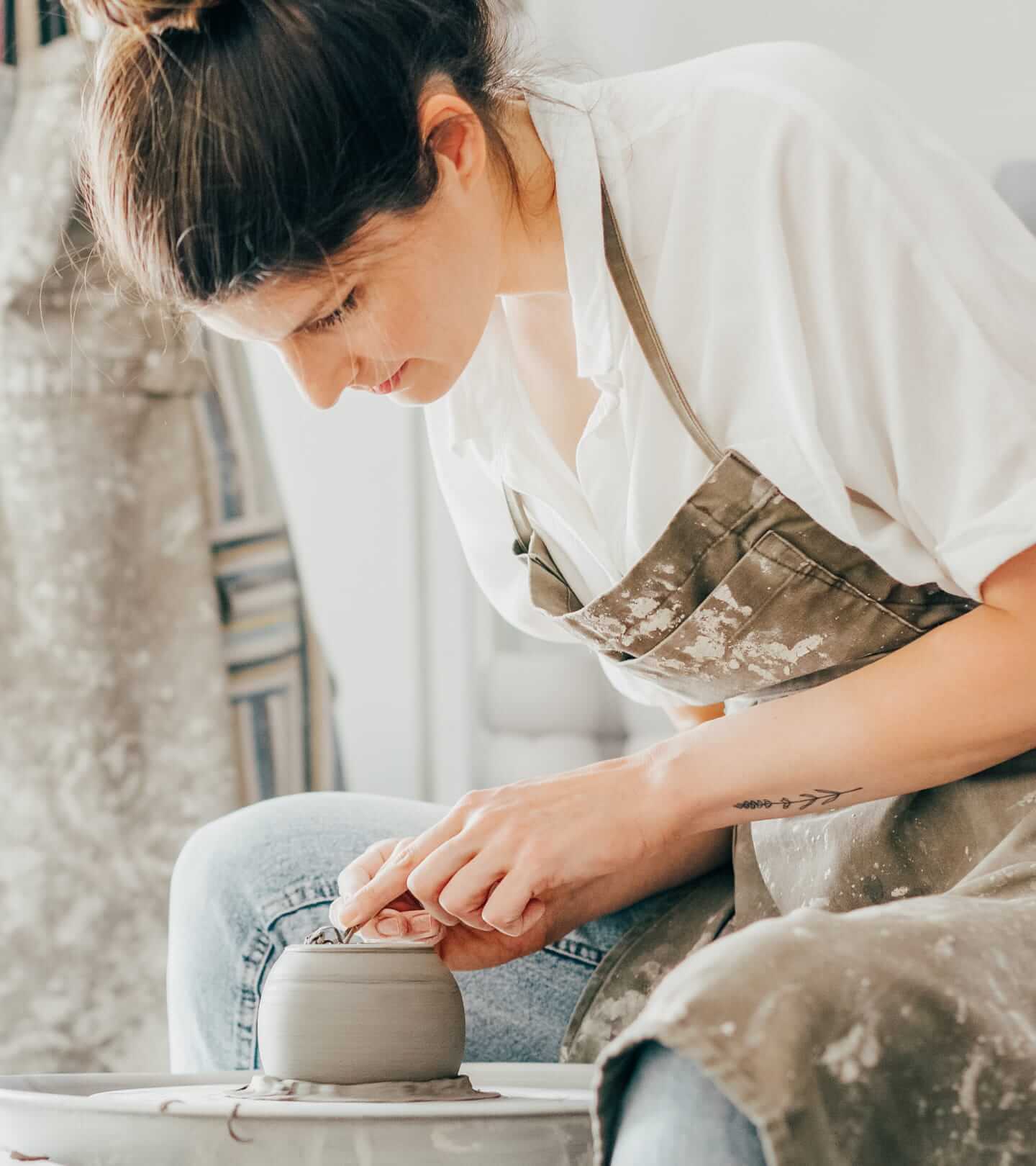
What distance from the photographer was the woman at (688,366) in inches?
30.6

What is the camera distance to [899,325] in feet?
2.63

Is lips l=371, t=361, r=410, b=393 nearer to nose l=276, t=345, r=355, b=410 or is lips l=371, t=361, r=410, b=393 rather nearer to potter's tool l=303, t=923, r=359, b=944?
nose l=276, t=345, r=355, b=410

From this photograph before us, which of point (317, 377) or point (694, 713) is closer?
point (317, 377)

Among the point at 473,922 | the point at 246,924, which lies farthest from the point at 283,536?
the point at 473,922

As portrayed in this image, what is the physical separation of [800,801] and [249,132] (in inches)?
20.4

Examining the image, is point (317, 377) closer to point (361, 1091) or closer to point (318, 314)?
point (318, 314)

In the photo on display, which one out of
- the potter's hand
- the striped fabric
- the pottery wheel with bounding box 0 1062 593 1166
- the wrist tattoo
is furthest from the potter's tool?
the striped fabric

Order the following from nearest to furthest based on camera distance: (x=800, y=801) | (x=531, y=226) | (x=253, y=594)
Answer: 1. (x=800, y=801)
2. (x=531, y=226)
3. (x=253, y=594)

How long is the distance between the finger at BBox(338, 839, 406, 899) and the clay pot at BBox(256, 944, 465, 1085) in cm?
12

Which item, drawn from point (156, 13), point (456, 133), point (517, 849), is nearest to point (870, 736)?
point (517, 849)

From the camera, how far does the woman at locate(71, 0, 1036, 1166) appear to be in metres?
0.78

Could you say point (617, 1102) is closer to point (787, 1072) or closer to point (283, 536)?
point (787, 1072)

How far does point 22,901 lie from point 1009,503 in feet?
4.37

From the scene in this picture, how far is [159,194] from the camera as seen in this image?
776 millimetres
